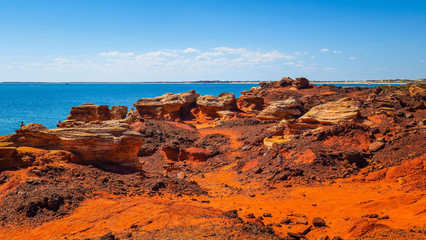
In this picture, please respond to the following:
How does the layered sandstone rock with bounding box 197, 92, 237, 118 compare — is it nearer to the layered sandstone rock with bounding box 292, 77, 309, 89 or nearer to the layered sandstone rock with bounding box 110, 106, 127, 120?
the layered sandstone rock with bounding box 110, 106, 127, 120

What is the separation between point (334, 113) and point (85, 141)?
15.2 meters

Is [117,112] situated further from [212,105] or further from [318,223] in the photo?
[318,223]

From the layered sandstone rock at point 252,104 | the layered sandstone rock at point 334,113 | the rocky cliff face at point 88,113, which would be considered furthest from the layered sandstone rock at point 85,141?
the layered sandstone rock at point 252,104

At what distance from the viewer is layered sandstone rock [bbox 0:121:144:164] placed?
11.9m

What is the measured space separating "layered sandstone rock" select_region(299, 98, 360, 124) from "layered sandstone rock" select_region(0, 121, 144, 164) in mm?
12088

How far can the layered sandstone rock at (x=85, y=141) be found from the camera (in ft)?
39.2

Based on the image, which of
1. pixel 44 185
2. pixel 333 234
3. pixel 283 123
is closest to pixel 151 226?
pixel 44 185

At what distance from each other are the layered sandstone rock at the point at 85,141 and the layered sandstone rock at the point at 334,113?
1209 centimetres

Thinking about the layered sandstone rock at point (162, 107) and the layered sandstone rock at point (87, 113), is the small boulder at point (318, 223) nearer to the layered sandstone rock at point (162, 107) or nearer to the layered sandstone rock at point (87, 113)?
the layered sandstone rock at point (87, 113)

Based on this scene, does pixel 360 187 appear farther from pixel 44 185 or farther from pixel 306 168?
pixel 44 185

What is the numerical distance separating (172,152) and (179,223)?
14163 millimetres

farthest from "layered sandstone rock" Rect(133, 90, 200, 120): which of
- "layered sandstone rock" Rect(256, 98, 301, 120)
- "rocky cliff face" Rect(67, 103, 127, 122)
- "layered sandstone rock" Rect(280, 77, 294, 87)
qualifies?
"layered sandstone rock" Rect(280, 77, 294, 87)

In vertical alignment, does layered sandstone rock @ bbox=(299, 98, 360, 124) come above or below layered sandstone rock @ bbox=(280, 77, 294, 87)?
below

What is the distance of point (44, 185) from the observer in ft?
31.4
